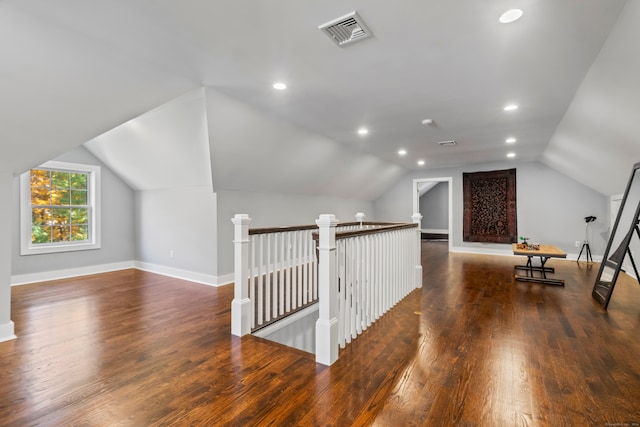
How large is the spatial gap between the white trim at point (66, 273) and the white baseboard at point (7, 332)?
2.62m

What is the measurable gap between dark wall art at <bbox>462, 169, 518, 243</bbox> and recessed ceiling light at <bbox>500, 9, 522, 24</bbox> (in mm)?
6542

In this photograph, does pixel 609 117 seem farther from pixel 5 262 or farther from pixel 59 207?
pixel 59 207

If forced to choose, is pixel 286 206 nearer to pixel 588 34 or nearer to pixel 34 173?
pixel 34 173

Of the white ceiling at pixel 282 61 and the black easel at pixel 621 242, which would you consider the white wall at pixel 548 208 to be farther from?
the white ceiling at pixel 282 61

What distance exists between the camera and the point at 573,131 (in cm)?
429

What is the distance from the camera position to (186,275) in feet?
16.7

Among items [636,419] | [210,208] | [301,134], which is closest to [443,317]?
[636,419]

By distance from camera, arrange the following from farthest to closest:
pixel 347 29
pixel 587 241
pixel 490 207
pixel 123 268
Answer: pixel 490 207 → pixel 587 241 → pixel 123 268 → pixel 347 29

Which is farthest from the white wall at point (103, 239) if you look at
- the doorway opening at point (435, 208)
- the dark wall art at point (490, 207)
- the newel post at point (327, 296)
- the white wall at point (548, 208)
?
the doorway opening at point (435, 208)

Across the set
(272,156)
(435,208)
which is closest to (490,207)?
(435,208)

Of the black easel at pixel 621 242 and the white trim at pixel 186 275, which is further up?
the black easel at pixel 621 242

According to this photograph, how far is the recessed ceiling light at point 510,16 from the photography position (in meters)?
1.95

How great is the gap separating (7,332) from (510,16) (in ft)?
15.6

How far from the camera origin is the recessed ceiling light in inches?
76.6
